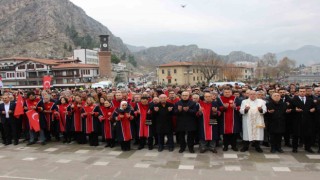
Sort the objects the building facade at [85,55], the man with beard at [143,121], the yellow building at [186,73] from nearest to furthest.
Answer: the man with beard at [143,121], the yellow building at [186,73], the building facade at [85,55]

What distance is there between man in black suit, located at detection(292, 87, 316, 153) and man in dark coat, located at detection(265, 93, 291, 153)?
1.01ft

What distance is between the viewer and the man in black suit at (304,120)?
361 inches

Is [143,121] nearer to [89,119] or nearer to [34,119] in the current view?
[89,119]

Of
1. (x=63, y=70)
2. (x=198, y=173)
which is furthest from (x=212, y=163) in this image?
(x=63, y=70)

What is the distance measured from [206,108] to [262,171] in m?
2.60

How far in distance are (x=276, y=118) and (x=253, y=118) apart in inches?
23.8

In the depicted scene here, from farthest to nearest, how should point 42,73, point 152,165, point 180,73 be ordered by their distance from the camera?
point 180,73, point 42,73, point 152,165

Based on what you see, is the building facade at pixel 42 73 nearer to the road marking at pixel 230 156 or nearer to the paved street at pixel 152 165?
the paved street at pixel 152 165

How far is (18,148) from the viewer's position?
435 inches

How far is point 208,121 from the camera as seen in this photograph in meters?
9.62

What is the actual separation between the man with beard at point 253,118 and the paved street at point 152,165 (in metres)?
0.45

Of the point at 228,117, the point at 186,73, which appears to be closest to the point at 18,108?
the point at 228,117

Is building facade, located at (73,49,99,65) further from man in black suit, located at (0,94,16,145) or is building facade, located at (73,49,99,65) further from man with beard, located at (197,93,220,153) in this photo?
man with beard, located at (197,93,220,153)

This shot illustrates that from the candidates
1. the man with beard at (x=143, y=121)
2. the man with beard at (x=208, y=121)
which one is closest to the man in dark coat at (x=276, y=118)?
the man with beard at (x=208, y=121)
